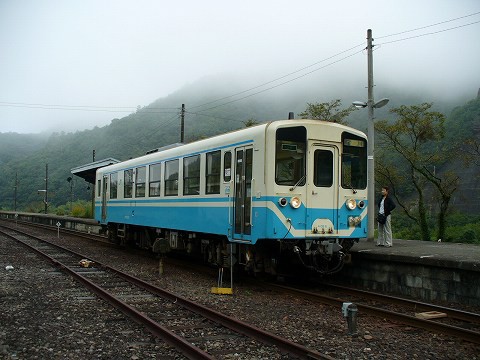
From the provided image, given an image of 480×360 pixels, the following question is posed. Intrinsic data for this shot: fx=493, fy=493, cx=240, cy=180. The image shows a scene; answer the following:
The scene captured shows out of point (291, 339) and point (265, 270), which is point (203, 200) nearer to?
point (265, 270)

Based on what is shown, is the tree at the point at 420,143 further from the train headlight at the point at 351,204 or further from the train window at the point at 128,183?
the train headlight at the point at 351,204

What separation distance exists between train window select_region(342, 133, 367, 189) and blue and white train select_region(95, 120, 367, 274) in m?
0.02

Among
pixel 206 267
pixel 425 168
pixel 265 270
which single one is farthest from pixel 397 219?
pixel 265 270

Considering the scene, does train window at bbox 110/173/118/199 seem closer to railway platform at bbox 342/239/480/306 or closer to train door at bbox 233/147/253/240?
train door at bbox 233/147/253/240

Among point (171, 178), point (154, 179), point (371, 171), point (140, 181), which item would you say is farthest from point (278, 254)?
point (140, 181)

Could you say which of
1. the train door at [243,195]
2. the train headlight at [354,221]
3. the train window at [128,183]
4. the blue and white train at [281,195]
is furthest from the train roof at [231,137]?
the train window at [128,183]

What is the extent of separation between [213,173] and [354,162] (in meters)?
3.06

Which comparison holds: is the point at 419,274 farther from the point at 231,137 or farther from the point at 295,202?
the point at 231,137

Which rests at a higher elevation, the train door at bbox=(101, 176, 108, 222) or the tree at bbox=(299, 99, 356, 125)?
the tree at bbox=(299, 99, 356, 125)

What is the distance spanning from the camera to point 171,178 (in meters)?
13.2

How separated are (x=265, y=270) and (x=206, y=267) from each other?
3827 millimetres

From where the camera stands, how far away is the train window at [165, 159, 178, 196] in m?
12.9

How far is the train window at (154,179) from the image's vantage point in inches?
555

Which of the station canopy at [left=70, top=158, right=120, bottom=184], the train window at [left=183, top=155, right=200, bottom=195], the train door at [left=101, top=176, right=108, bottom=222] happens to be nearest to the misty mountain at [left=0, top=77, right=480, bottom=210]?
the station canopy at [left=70, top=158, right=120, bottom=184]
